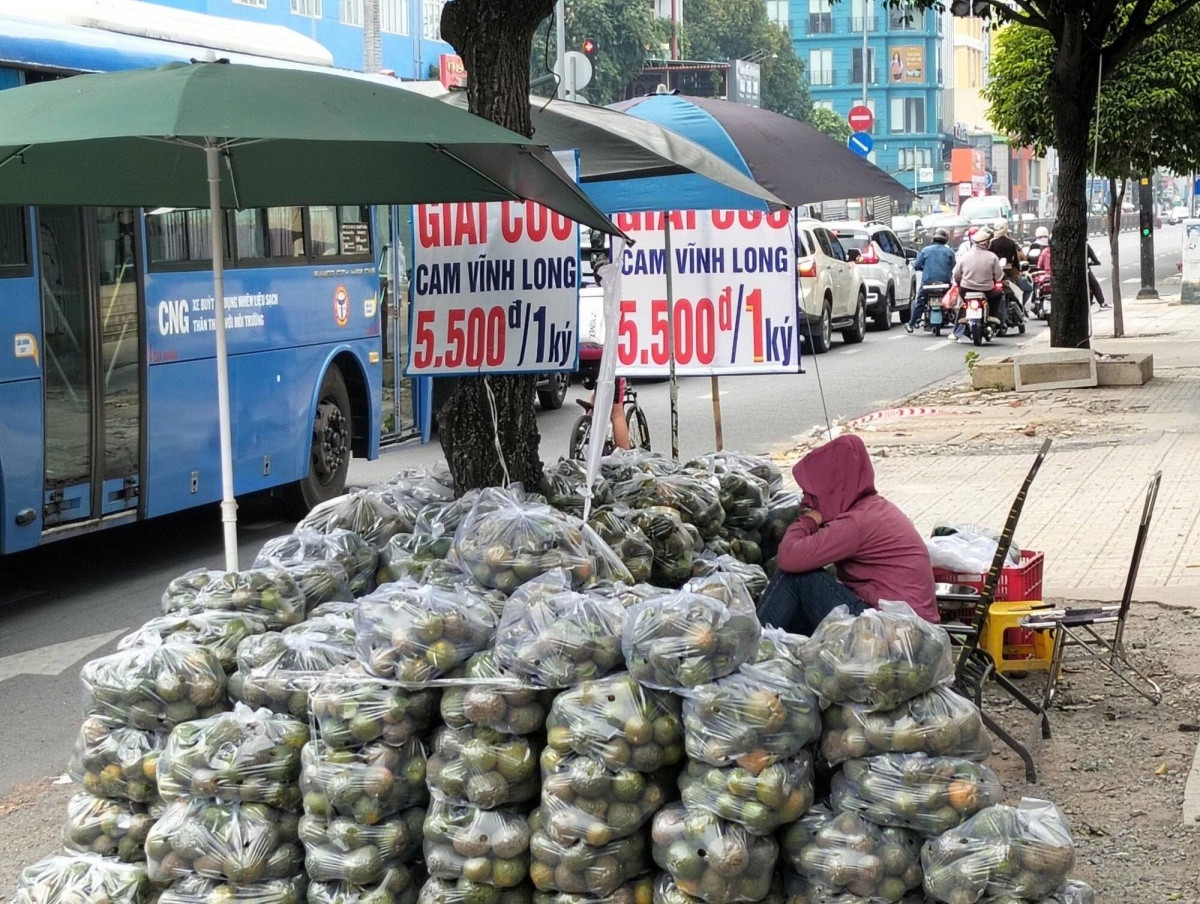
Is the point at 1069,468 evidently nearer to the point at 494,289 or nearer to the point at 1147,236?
the point at 494,289

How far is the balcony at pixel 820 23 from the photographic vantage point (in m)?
108

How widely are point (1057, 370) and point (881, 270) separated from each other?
12282mm

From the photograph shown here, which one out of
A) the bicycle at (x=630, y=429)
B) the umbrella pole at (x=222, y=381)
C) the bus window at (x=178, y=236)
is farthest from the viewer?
the bicycle at (x=630, y=429)

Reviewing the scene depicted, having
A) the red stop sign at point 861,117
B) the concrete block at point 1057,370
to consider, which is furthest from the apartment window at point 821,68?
the concrete block at point 1057,370

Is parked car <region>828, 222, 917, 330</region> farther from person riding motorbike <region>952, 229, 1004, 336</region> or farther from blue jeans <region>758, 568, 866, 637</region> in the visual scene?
blue jeans <region>758, 568, 866, 637</region>

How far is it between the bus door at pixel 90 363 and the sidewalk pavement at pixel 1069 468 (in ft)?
16.8

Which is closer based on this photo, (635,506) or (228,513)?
(228,513)

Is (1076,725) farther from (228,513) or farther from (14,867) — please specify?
(14,867)

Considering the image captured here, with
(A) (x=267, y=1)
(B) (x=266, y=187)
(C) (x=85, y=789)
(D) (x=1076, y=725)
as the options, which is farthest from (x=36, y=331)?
(A) (x=267, y=1)

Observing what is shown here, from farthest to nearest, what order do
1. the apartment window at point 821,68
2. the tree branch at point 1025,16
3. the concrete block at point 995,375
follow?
the apartment window at point 821,68
the concrete block at point 995,375
the tree branch at point 1025,16

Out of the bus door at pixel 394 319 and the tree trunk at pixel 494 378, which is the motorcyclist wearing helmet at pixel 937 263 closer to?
the bus door at pixel 394 319

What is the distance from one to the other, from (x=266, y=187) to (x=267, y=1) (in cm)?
3959

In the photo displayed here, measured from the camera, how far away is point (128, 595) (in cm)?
912

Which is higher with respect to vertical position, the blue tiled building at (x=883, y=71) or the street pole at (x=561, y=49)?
the blue tiled building at (x=883, y=71)
